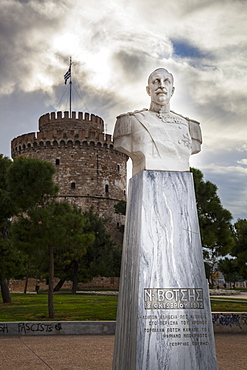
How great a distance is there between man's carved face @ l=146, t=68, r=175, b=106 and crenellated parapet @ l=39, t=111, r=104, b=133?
110 ft

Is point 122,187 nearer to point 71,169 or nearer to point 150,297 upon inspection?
point 71,169

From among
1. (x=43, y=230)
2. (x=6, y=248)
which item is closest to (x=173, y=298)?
(x=43, y=230)

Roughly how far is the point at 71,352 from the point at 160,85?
4.30 m

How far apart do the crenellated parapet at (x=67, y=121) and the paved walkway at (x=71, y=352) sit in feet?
101

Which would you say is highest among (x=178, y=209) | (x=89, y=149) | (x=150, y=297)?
(x=89, y=149)

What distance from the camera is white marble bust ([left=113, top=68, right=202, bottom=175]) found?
452cm

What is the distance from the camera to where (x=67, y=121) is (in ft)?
125

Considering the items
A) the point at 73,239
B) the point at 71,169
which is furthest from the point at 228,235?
the point at 71,169

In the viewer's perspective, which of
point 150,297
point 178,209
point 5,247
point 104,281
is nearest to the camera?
point 150,297

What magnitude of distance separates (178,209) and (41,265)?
20143mm

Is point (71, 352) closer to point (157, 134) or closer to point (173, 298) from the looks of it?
point (173, 298)

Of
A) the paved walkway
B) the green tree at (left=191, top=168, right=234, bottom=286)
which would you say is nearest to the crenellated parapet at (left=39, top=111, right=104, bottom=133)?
the green tree at (left=191, top=168, right=234, bottom=286)

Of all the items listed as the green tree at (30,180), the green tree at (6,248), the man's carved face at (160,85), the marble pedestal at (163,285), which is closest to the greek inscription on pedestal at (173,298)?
the marble pedestal at (163,285)

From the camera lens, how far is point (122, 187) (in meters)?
38.8
